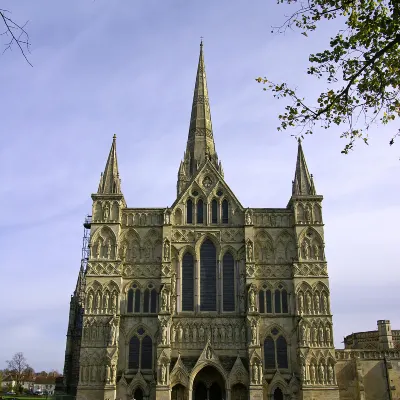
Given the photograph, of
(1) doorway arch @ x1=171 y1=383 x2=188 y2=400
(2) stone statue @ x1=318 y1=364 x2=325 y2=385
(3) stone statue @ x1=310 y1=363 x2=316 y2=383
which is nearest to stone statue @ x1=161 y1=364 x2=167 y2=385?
(1) doorway arch @ x1=171 y1=383 x2=188 y2=400

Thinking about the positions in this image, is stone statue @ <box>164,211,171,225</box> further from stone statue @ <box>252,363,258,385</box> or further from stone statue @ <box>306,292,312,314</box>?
stone statue @ <box>252,363,258,385</box>

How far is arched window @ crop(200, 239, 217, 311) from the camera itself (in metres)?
35.6

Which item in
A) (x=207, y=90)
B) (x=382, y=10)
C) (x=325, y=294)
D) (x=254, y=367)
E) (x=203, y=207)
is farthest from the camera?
(x=207, y=90)

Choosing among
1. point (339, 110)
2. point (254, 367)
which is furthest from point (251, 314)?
point (339, 110)

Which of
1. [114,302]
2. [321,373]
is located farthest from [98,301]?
[321,373]

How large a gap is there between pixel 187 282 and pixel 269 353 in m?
7.04

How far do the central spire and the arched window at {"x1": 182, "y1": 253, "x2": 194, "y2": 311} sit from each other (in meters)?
11.2

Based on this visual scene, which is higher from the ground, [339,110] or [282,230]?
[282,230]

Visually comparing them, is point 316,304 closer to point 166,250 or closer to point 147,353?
point 166,250

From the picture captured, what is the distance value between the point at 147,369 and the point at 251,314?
24.3 feet

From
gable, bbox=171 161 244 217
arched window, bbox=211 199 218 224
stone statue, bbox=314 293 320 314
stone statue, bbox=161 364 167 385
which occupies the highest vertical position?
gable, bbox=171 161 244 217

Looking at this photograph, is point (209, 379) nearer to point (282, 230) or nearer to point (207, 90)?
point (282, 230)

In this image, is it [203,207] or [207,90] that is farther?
[207,90]

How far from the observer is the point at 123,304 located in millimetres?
35219
